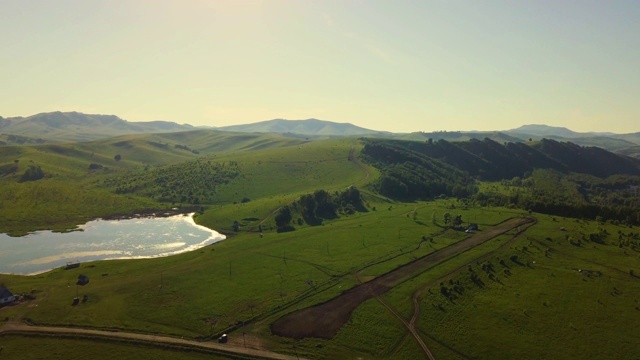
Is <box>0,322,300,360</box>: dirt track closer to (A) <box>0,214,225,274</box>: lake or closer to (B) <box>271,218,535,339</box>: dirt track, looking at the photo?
(B) <box>271,218,535,339</box>: dirt track

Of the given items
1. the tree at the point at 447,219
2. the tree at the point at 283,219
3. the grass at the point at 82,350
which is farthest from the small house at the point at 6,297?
the tree at the point at 447,219

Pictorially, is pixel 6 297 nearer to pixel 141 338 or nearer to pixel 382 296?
pixel 141 338

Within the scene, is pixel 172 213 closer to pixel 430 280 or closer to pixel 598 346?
pixel 430 280

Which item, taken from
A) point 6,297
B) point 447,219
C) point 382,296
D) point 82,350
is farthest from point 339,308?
point 447,219

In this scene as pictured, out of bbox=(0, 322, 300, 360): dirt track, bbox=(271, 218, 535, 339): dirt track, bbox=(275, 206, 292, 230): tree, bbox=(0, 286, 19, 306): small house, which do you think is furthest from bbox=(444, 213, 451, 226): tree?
bbox=(0, 286, 19, 306): small house

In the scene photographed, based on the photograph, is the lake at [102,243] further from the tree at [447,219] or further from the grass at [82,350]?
the tree at [447,219]

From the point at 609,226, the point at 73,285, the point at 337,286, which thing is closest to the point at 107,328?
the point at 73,285
